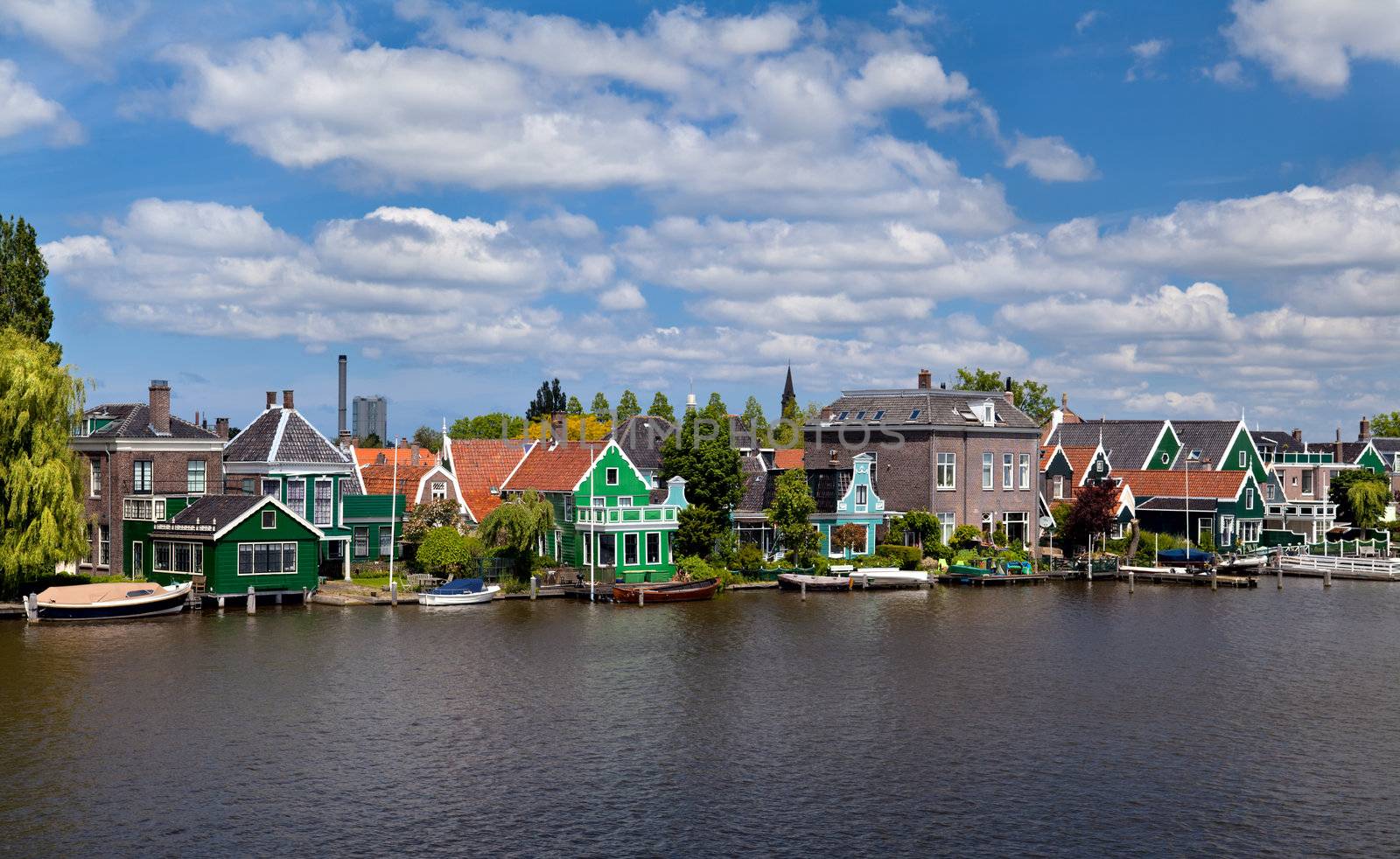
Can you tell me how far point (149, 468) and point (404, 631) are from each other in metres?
22.8

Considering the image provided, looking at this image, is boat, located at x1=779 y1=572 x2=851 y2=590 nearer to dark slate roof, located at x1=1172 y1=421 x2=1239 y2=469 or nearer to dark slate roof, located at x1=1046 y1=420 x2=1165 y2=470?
dark slate roof, located at x1=1046 y1=420 x2=1165 y2=470

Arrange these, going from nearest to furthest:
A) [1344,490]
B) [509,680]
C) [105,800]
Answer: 1. [105,800]
2. [509,680]
3. [1344,490]

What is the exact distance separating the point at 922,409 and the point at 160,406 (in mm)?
50793

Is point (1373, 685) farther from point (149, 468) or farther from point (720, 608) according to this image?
point (149, 468)

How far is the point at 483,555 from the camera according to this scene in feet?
248

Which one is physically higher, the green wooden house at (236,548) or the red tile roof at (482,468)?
the red tile roof at (482,468)

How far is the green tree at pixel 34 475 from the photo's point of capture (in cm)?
6231

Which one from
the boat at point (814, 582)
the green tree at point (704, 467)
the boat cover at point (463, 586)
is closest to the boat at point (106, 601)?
the boat cover at point (463, 586)

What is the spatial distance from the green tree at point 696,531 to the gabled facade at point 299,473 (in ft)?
64.6

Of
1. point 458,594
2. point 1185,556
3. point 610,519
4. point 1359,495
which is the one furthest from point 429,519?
point 1359,495

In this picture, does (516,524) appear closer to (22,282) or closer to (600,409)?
(22,282)

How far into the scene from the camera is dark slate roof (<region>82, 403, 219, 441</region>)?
72.9 m

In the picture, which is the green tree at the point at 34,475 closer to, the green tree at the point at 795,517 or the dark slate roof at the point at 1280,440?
the green tree at the point at 795,517

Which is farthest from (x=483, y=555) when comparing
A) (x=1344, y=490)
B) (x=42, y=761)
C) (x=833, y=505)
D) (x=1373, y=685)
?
(x=1344, y=490)
